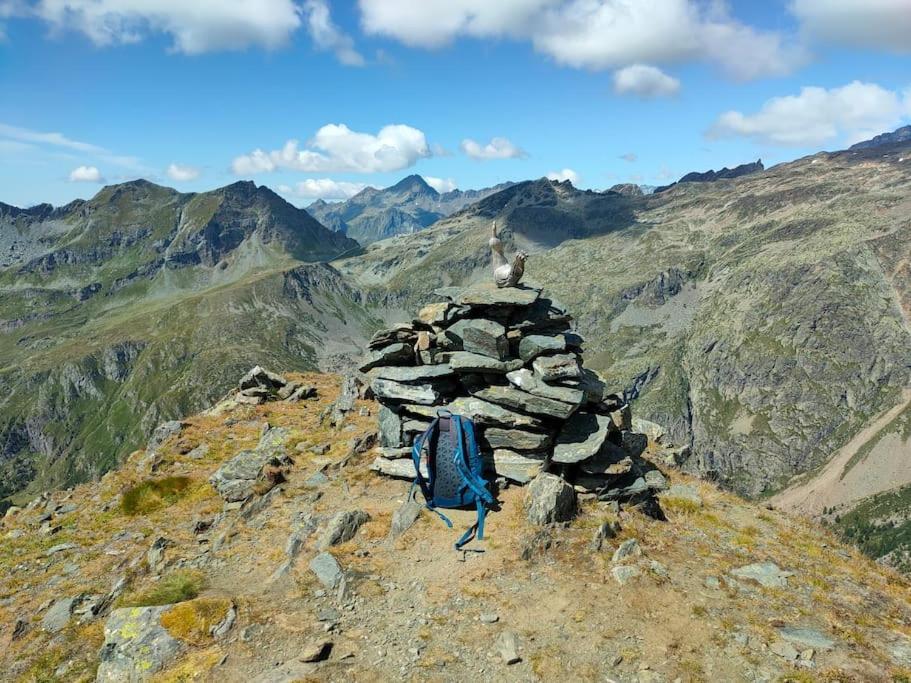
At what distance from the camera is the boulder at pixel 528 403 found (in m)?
18.9

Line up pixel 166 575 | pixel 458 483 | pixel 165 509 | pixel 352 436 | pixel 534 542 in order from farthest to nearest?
1. pixel 352 436
2. pixel 165 509
3. pixel 458 483
4. pixel 166 575
5. pixel 534 542

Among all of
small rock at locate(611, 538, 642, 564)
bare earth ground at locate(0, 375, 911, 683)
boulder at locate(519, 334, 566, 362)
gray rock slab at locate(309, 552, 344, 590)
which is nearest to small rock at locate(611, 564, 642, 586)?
bare earth ground at locate(0, 375, 911, 683)

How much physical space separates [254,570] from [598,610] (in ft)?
35.4

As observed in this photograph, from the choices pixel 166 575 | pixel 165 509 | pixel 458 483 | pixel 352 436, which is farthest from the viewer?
pixel 352 436

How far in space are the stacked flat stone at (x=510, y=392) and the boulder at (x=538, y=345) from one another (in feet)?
0.13

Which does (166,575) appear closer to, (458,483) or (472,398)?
(458,483)

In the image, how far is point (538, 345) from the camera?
794 inches

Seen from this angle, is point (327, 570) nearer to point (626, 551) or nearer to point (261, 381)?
point (626, 551)

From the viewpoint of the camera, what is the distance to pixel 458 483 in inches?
740

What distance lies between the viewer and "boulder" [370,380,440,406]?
20.8 m

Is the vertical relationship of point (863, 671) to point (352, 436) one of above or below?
below

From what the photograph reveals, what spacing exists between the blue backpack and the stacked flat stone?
3.15ft

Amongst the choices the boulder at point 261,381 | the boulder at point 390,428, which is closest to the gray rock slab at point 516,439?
the boulder at point 390,428

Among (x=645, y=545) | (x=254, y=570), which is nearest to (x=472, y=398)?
(x=645, y=545)
